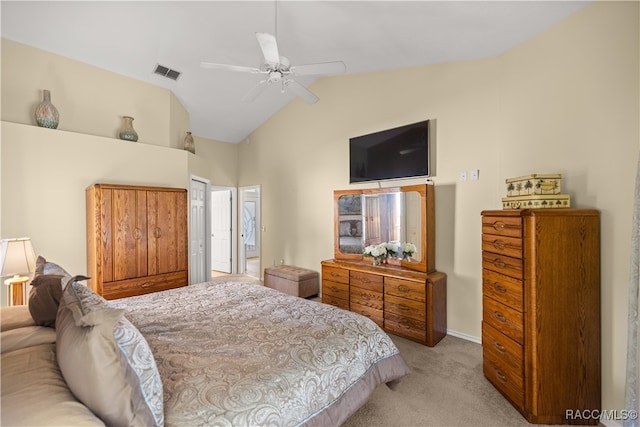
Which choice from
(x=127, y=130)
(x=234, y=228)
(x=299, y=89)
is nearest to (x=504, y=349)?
(x=299, y=89)

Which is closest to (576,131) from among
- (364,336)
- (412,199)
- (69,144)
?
(412,199)

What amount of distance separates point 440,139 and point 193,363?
3305 mm

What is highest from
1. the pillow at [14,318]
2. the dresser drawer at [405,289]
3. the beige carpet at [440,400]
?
the pillow at [14,318]

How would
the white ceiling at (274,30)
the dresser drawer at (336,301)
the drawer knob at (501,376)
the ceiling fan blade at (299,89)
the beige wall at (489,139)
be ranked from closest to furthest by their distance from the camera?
the beige wall at (489,139)
the drawer knob at (501,376)
the white ceiling at (274,30)
the ceiling fan blade at (299,89)
the dresser drawer at (336,301)

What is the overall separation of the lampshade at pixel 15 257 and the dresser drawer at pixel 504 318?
3834mm

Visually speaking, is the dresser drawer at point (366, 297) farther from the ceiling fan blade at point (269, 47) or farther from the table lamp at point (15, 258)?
the table lamp at point (15, 258)

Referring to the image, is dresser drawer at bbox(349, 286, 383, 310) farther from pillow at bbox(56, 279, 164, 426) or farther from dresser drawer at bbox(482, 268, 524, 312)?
pillow at bbox(56, 279, 164, 426)

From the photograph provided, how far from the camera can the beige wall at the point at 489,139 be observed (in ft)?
6.35

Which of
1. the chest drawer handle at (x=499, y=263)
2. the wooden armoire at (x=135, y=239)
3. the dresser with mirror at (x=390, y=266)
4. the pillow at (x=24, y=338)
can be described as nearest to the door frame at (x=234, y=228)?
the wooden armoire at (x=135, y=239)

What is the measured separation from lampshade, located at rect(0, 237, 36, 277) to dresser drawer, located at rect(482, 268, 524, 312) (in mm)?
3823

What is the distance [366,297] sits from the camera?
11.8 ft

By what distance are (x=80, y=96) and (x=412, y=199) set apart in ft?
14.1

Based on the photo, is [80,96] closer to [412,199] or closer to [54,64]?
[54,64]

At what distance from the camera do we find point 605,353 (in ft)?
6.42
